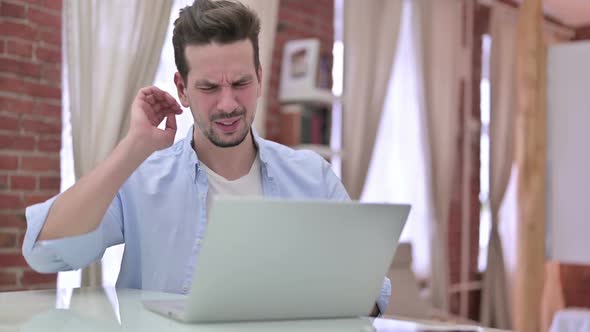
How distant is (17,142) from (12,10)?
558 millimetres

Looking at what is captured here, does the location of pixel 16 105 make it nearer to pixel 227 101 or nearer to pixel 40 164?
pixel 40 164

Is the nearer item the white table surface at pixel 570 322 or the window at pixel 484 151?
the white table surface at pixel 570 322

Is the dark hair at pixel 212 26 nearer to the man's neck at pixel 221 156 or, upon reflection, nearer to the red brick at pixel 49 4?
the man's neck at pixel 221 156

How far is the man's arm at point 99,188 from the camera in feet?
4.95

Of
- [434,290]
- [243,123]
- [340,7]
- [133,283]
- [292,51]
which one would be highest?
[340,7]

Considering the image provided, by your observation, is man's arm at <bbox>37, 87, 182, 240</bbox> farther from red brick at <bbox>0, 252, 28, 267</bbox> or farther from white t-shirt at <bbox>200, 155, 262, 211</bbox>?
red brick at <bbox>0, 252, 28, 267</bbox>

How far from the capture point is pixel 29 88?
3113 millimetres

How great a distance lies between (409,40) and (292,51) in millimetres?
1432

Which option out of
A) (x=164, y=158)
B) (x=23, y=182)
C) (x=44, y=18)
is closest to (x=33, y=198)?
(x=23, y=182)

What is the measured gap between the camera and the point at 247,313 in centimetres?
119

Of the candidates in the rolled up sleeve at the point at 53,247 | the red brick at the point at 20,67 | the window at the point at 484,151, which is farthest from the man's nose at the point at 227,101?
the window at the point at 484,151

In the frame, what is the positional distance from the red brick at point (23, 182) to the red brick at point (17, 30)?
1.95ft

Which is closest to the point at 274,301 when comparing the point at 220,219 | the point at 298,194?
the point at 220,219

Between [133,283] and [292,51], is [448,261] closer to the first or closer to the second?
[292,51]
